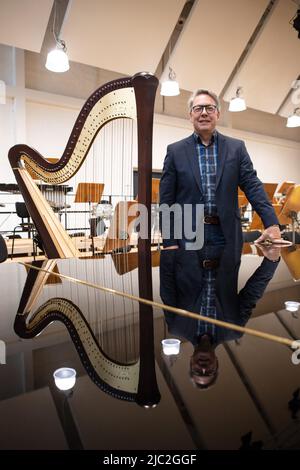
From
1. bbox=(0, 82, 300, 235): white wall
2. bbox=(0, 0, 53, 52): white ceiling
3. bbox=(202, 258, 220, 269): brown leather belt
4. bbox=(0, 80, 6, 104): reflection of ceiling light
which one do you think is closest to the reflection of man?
bbox=(202, 258, 220, 269): brown leather belt

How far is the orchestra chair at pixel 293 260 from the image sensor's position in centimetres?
96

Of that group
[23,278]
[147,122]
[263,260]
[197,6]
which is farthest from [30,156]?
[197,6]

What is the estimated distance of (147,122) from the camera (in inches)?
48.3

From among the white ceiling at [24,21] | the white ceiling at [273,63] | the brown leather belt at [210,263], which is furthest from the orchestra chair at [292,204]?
the white ceiling at [273,63]

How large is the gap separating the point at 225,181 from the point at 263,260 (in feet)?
2.33

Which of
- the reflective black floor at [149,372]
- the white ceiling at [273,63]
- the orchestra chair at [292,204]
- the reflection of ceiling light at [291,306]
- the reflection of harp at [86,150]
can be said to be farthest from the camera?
the white ceiling at [273,63]

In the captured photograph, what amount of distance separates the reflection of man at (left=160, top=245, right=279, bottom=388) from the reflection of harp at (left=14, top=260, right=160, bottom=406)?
42mm

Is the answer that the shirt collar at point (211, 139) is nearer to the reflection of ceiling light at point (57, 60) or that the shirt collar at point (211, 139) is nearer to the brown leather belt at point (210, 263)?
the brown leather belt at point (210, 263)

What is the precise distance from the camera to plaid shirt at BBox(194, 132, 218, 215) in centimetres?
182

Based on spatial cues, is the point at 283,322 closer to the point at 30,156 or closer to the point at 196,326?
the point at 196,326

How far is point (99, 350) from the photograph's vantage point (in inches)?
18.3

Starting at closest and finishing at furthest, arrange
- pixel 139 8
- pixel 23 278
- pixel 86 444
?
pixel 86 444 → pixel 23 278 → pixel 139 8

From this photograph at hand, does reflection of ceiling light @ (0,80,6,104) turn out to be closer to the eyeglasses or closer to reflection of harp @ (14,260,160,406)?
the eyeglasses

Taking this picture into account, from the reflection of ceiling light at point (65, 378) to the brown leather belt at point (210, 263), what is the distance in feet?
2.23
